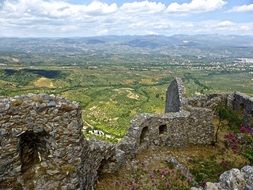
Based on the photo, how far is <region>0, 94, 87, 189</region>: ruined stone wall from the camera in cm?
1009

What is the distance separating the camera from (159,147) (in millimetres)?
21141

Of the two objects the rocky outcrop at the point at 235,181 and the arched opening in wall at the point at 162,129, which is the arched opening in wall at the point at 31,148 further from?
the arched opening in wall at the point at 162,129

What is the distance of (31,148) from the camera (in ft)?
35.6

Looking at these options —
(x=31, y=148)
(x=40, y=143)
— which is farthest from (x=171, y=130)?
(x=31, y=148)

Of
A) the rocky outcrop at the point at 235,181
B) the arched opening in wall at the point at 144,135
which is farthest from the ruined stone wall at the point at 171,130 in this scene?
the rocky outcrop at the point at 235,181

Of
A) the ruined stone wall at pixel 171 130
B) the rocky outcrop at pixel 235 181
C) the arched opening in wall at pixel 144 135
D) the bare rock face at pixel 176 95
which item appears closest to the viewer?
the rocky outcrop at pixel 235 181

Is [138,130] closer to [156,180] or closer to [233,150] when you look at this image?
[156,180]

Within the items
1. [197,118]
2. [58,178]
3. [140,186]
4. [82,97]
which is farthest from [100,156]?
[82,97]

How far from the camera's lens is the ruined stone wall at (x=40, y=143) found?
33.1 feet

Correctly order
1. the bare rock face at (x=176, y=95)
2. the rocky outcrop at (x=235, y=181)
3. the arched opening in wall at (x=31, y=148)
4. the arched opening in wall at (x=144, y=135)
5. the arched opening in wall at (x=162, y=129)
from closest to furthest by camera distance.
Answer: the rocky outcrop at (x=235, y=181) < the arched opening in wall at (x=31, y=148) < the arched opening in wall at (x=144, y=135) < the arched opening in wall at (x=162, y=129) < the bare rock face at (x=176, y=95)

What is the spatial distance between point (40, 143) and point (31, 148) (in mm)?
284

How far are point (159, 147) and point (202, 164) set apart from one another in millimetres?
2567

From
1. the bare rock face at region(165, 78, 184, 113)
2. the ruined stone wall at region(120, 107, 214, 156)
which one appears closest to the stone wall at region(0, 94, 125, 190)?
the ruined stone wall at region(120, 107, 214, 156)

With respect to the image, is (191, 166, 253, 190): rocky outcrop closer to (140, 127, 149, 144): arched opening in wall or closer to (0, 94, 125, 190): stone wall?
(0, 94, 125, 190): stone wall
